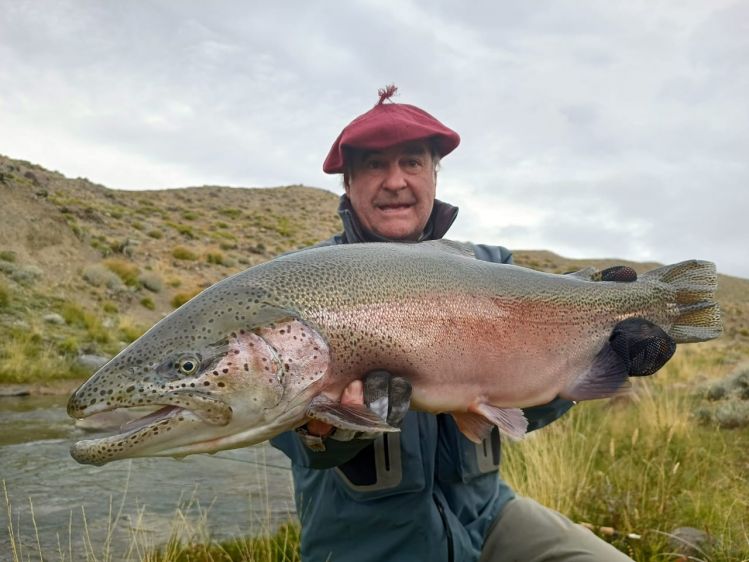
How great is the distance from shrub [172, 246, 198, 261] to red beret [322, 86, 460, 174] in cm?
2456

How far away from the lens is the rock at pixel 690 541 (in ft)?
13.2

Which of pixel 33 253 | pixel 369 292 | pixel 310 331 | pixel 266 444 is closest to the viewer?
pixel 310 331

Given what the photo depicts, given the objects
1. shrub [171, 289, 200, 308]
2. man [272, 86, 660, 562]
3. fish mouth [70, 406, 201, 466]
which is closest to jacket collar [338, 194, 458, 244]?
man [272, 86, 660, 562]

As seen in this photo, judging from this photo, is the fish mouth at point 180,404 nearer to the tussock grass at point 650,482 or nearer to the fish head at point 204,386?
the fish head at point 204,386

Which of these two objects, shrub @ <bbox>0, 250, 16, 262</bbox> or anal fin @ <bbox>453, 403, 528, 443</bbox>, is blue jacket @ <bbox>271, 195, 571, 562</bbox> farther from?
shrub @ <bbox>0, 250, 16, 262</bbox>

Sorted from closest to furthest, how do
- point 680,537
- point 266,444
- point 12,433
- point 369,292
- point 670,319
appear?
point 369,292 → point 670,319 → point 680,537 → point 12,433 → point 266,444

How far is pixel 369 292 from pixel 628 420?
6.73 m

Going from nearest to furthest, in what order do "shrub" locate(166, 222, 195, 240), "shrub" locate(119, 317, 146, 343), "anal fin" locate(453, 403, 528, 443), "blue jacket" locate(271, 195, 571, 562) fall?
"anal fin" locate(453, 403, 528, 443)
"blue jacket" locate(271, 195, 571, 562)
"shrub" locate(119, 317, 146, 343)
"shrub" locate(166, 222, 195, 240)

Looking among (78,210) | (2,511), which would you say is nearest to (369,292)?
(2,511)

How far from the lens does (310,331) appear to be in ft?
7.84

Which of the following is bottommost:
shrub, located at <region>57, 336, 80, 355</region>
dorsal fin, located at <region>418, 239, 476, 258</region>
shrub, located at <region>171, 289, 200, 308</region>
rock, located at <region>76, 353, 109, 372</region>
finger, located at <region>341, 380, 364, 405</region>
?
rock, located at <region>76, 353, 109, 372</region>

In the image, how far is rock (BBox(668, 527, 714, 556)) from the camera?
4.02 metres

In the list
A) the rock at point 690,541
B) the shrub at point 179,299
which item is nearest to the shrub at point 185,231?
the shrub at point 179,299

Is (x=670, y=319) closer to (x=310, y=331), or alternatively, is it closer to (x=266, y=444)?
(x=310, y=331)
